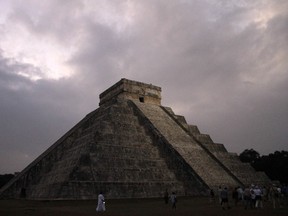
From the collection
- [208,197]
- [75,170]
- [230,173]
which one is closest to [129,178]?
[75,170]

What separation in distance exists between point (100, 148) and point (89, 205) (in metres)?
3.74

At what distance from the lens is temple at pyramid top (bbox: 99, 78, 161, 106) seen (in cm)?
2784

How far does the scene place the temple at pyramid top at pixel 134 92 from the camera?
27844 mm

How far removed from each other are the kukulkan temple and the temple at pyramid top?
0.08m

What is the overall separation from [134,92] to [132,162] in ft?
33.7

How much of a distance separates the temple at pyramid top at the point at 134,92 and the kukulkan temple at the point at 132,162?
0.08 meters

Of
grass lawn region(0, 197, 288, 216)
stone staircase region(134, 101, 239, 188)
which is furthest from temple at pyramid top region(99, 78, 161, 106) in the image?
grass lawn region(0, 197, 288, 216)

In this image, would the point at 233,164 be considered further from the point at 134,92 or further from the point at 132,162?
the point at 134,92

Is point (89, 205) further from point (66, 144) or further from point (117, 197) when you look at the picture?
point (66, 144)

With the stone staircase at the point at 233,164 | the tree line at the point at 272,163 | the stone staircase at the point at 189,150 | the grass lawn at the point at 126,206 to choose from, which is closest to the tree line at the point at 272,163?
the tree line at the point at 272,163

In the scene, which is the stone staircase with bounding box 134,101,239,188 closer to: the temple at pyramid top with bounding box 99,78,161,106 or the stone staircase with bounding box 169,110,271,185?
the stone staircase with bounding box 169,110,271,185

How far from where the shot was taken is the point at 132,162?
18844 mm

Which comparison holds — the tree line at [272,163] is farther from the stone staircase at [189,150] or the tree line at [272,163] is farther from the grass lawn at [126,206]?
the grass lawn at [126,206]

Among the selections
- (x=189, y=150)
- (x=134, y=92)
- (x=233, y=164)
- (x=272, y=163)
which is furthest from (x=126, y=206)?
(x=272, y=163)
